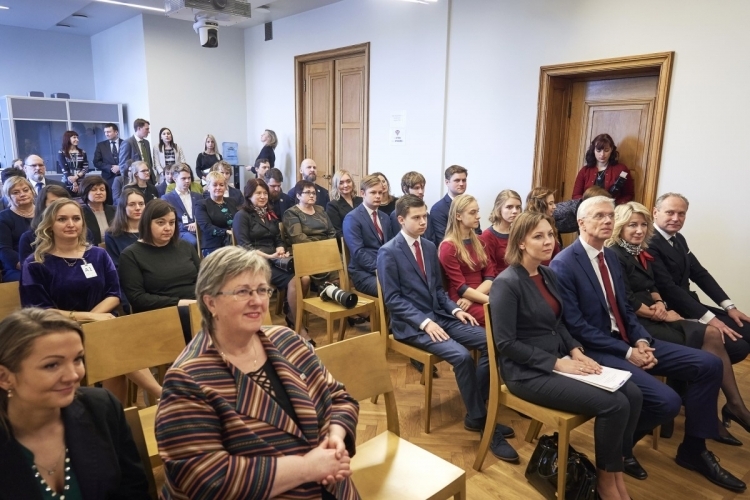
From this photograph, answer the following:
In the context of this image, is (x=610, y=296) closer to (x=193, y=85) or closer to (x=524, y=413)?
(x=524, y=413)

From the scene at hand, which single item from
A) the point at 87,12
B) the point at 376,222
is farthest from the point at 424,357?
the point at 87,12

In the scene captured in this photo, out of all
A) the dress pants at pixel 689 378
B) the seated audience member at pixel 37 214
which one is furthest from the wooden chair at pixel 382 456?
the seated audience member at pixel 37 214

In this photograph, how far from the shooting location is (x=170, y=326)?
205cm

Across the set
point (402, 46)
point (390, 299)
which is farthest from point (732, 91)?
point (402, 46)

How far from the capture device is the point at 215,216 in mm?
4496

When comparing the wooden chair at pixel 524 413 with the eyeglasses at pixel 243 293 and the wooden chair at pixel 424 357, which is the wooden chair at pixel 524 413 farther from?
the eyeglasses at pixel 243 293

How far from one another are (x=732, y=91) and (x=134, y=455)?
13.6ft

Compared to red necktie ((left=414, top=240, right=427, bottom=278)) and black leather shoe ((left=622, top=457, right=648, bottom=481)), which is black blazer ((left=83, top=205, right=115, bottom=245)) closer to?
red necktie ((left=414, top=240, right=427, bottom=278))

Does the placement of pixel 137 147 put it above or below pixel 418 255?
above

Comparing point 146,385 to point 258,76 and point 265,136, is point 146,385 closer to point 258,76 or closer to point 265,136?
point 265,136

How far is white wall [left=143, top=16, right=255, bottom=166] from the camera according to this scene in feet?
24.0

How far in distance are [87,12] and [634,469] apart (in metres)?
8.29

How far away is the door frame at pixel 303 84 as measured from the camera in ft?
20.2

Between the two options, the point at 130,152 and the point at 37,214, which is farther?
the point at 130,152
